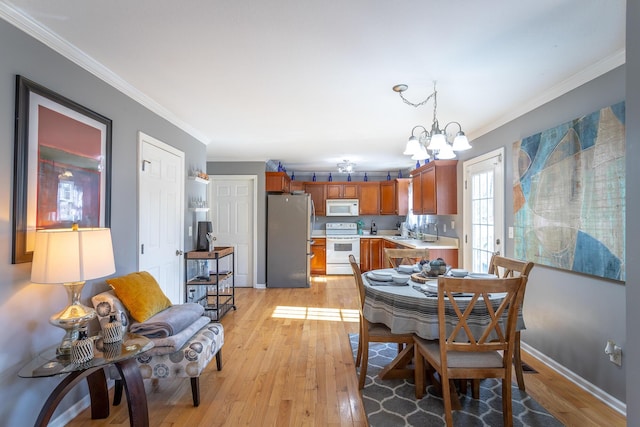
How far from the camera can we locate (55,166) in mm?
1836

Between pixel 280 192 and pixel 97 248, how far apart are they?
4166 mm

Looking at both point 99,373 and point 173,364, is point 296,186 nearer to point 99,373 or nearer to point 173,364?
point 173,364

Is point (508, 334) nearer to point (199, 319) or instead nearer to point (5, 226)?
point (199, 319)

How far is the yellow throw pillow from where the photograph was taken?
217 cm

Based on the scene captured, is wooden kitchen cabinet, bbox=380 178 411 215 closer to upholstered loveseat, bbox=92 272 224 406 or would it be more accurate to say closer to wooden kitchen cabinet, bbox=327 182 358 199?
wooden kitchen cabinet, bbox=327 182 358 199

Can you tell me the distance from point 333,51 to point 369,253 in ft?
17.1

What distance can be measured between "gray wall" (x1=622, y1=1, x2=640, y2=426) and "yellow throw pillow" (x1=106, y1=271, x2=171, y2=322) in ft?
8.29

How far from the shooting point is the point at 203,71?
2.27 meters

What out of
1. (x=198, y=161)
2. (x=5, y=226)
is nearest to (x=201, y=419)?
(x=5, y=226)

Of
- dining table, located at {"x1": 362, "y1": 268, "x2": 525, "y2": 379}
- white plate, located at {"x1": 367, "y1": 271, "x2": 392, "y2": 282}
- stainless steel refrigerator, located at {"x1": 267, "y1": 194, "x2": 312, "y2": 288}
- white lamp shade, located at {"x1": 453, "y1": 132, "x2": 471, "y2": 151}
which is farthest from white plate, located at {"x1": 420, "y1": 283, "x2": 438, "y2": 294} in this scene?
stainless steel refrigerator, located at {"x1": 267, "y1": 194, "x2": 312, "y2": 288}

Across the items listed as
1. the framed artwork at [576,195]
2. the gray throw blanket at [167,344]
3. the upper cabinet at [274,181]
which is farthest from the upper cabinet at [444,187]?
the gray throw blanket at [167,344]

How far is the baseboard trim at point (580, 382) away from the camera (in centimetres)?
202

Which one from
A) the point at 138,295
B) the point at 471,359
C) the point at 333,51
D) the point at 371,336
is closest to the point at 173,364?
the point at 138,295

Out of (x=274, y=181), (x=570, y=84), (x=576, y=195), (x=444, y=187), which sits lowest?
(x=576, y=195)
